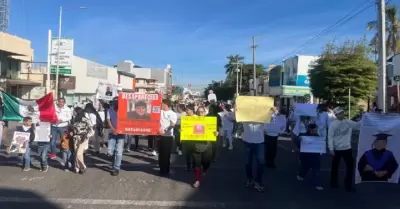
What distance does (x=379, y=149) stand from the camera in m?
7.63

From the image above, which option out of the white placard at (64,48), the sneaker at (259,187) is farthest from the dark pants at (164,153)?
the white placard at (64,48)

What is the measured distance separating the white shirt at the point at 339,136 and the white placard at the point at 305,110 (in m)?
1.41

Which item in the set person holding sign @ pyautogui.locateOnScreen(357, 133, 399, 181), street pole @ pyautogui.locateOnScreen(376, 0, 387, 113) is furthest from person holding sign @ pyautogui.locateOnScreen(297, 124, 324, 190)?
street pole @ pyautogui.locateOnScreen(376, 0, 387, 113)

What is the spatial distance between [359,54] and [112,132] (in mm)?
23508

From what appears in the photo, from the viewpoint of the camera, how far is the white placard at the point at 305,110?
32.2 ft

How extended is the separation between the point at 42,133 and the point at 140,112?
2.29 m

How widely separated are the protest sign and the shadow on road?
1929mm

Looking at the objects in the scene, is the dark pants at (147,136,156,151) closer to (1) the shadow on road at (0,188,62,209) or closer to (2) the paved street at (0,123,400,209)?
(2) the paved street at (0,123,400,209)

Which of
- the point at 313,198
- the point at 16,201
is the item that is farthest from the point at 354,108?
the point at 16,201

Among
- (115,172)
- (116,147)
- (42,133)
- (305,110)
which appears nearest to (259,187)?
(305,110)

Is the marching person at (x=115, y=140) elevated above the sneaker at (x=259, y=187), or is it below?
above

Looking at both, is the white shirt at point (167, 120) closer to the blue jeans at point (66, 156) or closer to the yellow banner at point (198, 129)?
the yellow banner at point (198, 129)

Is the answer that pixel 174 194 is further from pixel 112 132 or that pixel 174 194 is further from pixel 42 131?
pixel 42 131

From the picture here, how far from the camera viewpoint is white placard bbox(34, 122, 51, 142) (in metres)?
9.51
